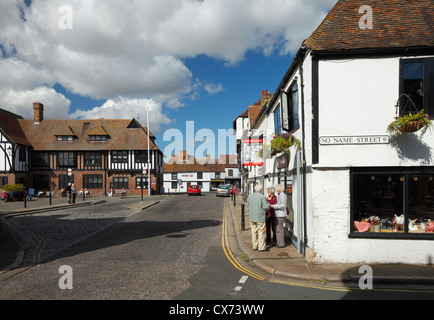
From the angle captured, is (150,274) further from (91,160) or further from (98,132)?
(98,132)

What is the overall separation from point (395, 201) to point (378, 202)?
0.40 meters

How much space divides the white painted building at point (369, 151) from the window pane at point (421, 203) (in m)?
0.02

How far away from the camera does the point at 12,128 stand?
38.6m

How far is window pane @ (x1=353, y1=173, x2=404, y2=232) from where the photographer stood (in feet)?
24.3

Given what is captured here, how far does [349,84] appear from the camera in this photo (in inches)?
292

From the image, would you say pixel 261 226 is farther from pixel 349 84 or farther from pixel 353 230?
pixel 349 84

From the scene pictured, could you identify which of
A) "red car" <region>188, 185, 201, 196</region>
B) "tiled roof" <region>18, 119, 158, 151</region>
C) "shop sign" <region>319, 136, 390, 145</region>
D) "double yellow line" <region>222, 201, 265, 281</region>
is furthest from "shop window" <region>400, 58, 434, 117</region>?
"tiled roof" <region>18, 119, 158, 151</region>

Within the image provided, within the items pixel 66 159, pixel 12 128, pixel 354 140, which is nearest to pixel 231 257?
pixel 354 140

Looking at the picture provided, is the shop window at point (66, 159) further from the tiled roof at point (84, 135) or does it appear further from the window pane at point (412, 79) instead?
the window pane at point (412, 79)

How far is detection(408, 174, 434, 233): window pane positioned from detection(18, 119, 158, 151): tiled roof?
35.8 meters

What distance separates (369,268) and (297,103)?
480cm

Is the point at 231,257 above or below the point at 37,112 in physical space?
below

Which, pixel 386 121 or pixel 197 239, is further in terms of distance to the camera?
pixel 197 239
